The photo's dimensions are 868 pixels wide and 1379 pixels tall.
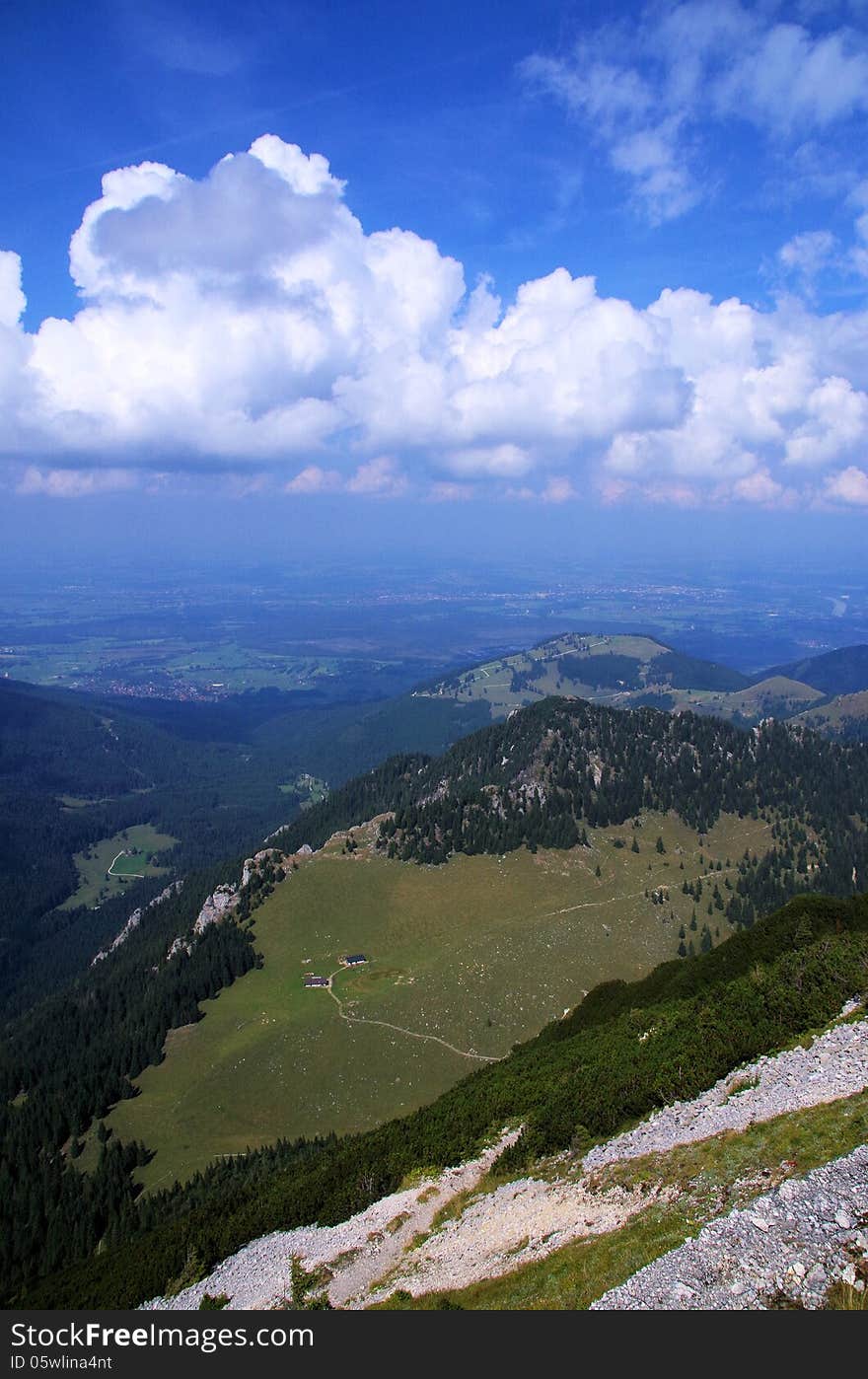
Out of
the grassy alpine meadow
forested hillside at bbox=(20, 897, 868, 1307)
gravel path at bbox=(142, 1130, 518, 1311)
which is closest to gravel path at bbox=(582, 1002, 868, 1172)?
forested hillside at bbox=(20, 897, 868, 1307)

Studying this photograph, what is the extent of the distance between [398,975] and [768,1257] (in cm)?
9370

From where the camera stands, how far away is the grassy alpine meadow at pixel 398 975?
8706cm

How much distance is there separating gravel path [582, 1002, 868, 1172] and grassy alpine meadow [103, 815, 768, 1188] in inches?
2150

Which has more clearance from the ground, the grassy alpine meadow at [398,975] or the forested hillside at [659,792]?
the forested hillside at [659,792]

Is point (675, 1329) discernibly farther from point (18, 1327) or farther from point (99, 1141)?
point (99, 1141)

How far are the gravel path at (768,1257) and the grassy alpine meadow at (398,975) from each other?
2615 inches

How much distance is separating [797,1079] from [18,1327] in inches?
1378

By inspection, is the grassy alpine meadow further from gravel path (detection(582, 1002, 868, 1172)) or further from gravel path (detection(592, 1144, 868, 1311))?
gravel path (detection(592, 1144, 868, 1311))

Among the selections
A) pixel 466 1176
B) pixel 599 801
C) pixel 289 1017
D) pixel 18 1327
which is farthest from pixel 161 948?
pixel 18 1327

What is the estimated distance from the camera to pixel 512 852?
5748 inches

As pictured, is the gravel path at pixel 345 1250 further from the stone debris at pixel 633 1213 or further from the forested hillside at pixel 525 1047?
the forested hillside at pixel 525 1047

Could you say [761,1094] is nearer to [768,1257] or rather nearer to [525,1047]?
[768,1257]

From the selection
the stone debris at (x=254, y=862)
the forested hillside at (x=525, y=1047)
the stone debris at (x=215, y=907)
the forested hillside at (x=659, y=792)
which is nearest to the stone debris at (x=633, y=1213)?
the forested hillside at (x=525, y=1047)

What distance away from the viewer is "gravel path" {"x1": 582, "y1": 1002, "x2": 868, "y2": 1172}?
33.8 meters
